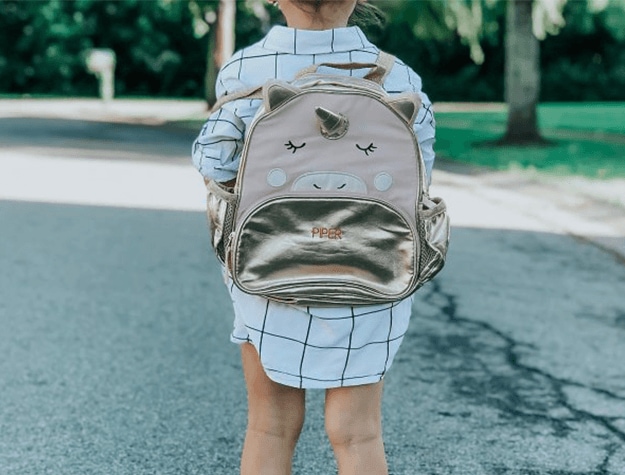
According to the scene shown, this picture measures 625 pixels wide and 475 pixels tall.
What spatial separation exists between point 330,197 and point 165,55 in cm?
3685

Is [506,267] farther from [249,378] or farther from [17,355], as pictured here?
[249,378]

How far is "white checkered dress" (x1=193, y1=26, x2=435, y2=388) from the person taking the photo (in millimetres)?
2625

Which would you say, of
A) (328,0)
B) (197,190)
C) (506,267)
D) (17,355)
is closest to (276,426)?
(328,0)

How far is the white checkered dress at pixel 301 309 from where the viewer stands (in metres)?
2.62

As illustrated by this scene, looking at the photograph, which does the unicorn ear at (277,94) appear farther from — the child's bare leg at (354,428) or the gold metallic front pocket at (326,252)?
the child's bare leg at (354,428)

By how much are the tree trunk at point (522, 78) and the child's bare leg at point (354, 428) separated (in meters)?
15.1

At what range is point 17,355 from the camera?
17.5 ft

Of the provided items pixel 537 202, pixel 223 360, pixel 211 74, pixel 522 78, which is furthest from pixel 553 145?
pixel 223 360

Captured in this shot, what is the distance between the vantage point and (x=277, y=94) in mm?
2484

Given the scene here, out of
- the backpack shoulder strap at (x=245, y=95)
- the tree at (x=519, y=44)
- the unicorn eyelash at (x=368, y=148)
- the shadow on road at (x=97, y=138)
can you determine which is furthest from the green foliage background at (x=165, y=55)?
the unicorn eyelash at (x=368, y=148)

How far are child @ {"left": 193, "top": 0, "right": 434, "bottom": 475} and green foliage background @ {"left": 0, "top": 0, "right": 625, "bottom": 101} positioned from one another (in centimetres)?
3289

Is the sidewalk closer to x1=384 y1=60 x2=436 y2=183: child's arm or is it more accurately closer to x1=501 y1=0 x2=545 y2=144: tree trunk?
x1=501 y1=0 x2=545 y2=144: tree trunk

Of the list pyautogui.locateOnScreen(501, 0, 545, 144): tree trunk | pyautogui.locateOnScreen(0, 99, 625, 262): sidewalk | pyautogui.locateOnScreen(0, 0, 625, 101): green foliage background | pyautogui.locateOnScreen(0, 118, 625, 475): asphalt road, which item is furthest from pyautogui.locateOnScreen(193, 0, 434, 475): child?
pyautogui.locateOnScreen(0, 0, 625, 101): green foliage background

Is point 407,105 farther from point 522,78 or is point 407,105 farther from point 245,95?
point 522,78
